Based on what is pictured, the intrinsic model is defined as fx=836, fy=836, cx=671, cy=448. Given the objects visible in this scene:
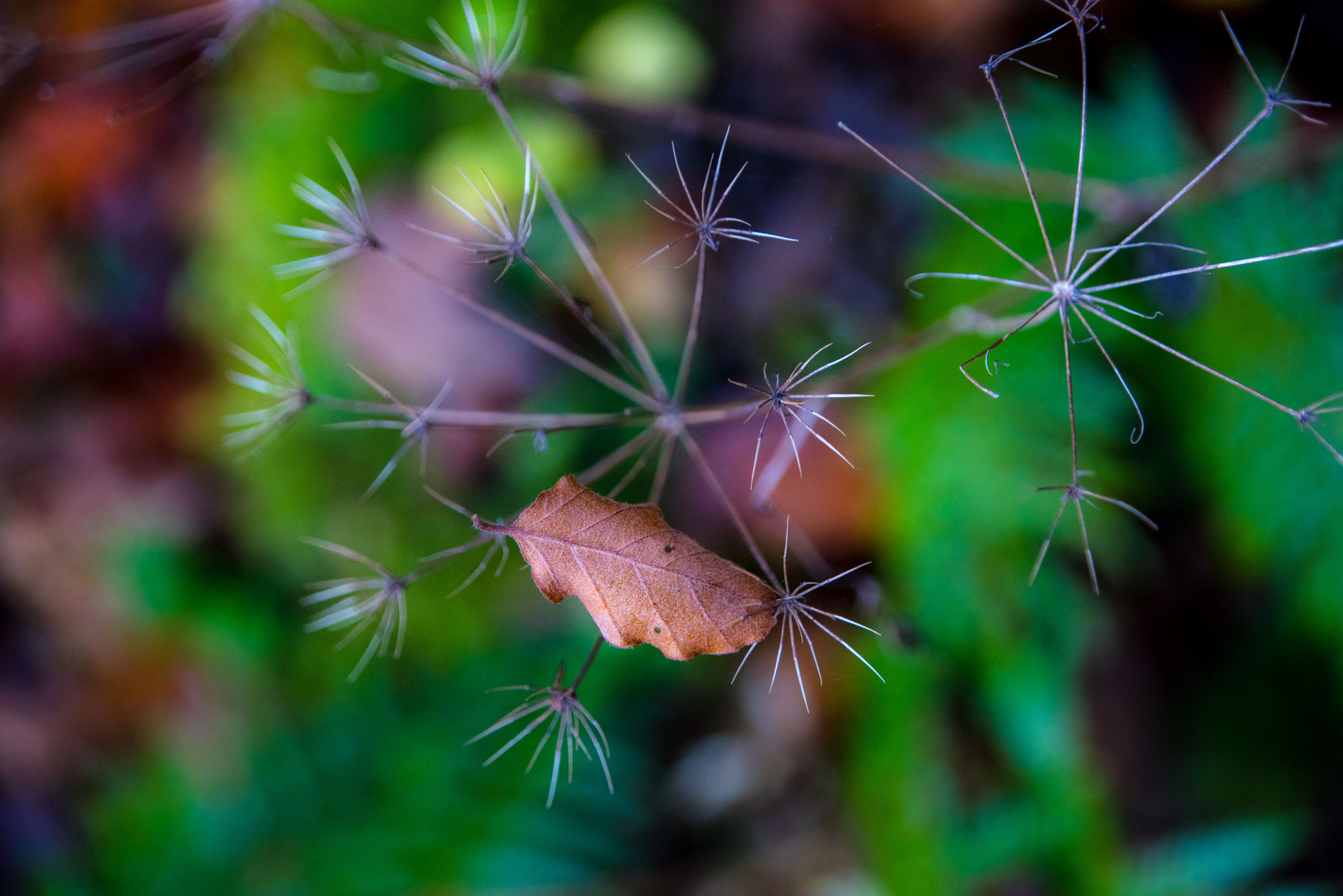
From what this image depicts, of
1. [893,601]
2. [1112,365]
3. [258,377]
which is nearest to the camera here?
[1112,365]

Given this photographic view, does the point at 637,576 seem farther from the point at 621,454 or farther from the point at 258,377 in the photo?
the point at 258,377

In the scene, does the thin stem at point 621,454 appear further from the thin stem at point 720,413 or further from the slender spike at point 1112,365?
the slender spike at point 1112,365

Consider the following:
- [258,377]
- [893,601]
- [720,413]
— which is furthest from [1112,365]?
[258,377]

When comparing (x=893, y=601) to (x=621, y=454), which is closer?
(x=621, y=454)

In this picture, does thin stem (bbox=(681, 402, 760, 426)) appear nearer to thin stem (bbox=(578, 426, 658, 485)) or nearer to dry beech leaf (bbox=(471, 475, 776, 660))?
thin stem (bbox=(578, 426, 658, 485))

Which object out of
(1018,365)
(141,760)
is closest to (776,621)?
(1018,365)

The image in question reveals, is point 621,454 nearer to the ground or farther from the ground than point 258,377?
farther from the ground

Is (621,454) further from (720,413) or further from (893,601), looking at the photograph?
(893,601)

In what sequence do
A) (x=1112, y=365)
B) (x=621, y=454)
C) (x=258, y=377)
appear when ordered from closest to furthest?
(x=1112, y=365) < (x=621, y=454) < (x=258, y=377)

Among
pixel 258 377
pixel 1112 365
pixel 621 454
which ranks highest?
pixel 1112 365

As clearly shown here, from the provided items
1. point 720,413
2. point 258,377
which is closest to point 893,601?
point 720,413
